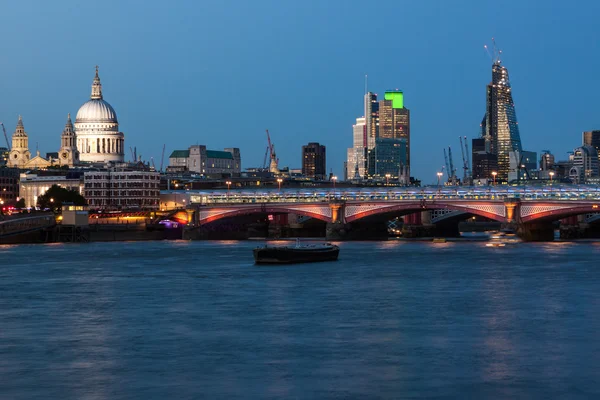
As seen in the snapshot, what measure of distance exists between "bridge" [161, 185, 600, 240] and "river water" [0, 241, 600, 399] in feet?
112

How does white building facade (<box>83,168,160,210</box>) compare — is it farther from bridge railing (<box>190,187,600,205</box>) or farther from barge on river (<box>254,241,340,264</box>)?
barge on river (<box>254,241,340,264</box>)

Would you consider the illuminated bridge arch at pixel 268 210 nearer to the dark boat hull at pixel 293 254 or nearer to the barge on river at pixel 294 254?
the barge on river at pixel 294 254

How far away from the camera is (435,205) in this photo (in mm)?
110750

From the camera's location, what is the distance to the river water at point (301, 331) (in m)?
32.1

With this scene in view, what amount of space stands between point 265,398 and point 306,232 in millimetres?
108003

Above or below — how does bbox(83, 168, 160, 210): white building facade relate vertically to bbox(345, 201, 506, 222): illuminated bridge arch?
above

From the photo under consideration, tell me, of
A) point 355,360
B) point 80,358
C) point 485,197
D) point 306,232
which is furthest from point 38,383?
point 306,232

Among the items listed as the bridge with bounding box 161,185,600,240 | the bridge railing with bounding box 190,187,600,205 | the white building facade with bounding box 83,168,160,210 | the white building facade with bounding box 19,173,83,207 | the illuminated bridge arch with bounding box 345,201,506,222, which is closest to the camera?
the bridge with bounding box 161,185,600,240

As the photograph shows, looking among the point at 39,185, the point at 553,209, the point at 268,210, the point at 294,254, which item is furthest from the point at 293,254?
the point at 39,185

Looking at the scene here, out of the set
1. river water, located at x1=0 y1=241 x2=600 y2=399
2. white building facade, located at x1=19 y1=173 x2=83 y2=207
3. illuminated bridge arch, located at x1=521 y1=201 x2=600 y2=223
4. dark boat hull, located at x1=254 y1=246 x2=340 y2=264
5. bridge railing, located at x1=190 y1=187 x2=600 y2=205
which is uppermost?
white building facade, located at x1=19 y1=173 x2=83 y2=207

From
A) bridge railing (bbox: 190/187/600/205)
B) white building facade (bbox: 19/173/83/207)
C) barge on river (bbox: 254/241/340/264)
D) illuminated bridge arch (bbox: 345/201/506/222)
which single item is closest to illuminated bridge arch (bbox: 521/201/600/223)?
bridge railing (bbox: 190/187/600/205)

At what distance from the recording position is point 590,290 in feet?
183

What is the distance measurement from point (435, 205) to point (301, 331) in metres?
69.9

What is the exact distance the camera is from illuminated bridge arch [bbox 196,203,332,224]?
11944 cm
